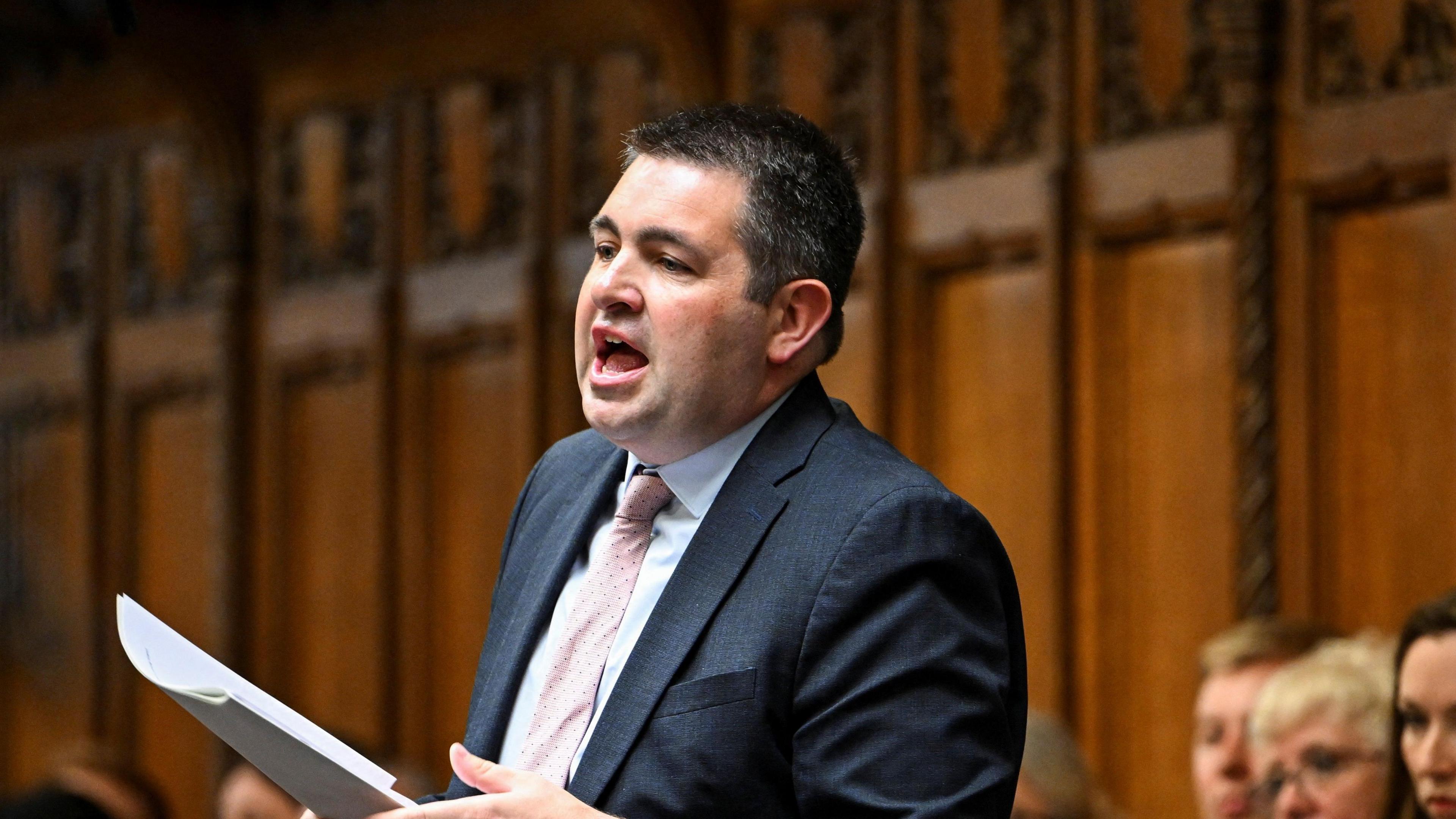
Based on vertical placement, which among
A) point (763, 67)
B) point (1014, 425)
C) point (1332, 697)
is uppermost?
point (763, 67)

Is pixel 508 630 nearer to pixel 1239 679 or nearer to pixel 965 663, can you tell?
pixel 965 663

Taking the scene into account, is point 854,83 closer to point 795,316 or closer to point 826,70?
point 826,70

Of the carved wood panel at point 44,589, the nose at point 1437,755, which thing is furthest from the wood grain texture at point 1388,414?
the carved wood panel at point 44,589

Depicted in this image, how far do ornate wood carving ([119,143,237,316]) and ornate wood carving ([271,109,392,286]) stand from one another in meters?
0.21

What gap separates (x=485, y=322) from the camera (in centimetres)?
620

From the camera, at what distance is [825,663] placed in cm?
183

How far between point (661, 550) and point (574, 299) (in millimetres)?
3916

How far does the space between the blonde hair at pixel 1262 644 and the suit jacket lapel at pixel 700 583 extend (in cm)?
213

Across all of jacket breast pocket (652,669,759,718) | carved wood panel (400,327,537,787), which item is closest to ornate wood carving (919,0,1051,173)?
carved wood panel (400,327,537,787)

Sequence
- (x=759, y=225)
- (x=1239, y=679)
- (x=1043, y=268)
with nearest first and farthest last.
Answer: (x=759, y=225), (x=1239, y=679), (x=1043, y=268)

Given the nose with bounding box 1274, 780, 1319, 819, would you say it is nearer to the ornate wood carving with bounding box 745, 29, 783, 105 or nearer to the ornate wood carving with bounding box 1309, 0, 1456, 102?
the ornate wood carving with bounding box 1309, 0, 1456, 102

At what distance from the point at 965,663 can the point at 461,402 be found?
460 centimetres

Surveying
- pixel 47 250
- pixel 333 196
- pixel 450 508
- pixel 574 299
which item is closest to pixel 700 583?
pixel 574 299

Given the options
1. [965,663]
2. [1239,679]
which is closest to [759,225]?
[965,663]
